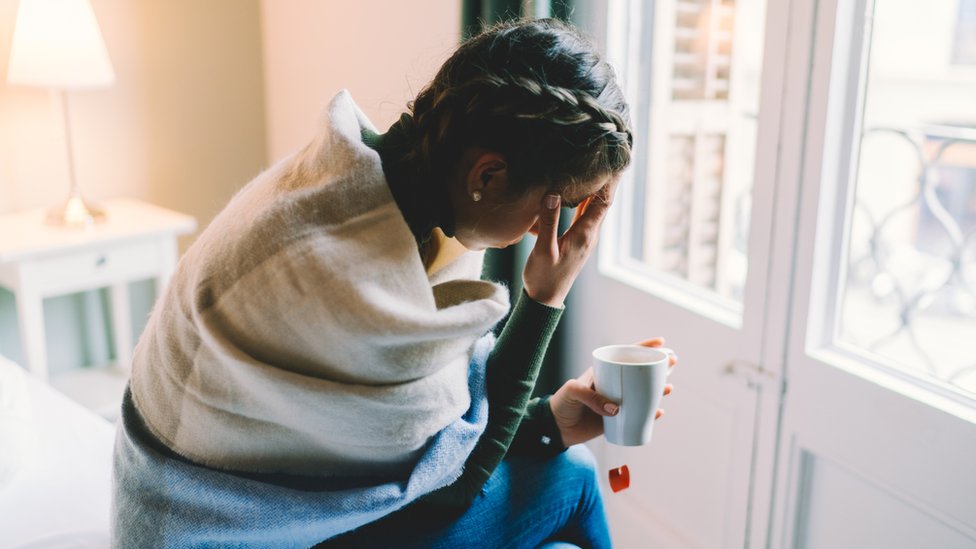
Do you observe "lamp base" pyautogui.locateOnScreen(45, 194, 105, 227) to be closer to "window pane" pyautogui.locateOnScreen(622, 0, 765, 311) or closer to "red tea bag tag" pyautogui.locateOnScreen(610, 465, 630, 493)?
"window pane" pyautogui.locateOnScreen(622, 0, 765, 311)

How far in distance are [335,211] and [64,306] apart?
1.78 m

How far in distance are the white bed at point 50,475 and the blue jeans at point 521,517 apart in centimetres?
31

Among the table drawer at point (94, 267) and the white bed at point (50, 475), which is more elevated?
the table drawer at point (94, 267)

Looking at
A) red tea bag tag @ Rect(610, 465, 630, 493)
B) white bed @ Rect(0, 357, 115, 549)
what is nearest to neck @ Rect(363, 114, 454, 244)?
red tea bag tag @ Rect(610, 465, 630, 493)

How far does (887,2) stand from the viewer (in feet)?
4.03

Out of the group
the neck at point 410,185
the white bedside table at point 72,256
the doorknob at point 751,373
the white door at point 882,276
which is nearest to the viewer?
the neck at point 410,185

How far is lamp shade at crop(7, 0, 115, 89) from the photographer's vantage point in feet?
6.15

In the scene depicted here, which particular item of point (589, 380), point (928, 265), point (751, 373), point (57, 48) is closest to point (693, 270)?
point (751, 373)

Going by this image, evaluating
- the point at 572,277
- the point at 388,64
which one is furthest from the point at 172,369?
the point at 388,64

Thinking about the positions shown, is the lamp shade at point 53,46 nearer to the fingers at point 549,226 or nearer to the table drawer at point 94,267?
the table drawer at point 94,267

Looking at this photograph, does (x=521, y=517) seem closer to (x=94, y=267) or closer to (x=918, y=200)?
(x=918, y=200)

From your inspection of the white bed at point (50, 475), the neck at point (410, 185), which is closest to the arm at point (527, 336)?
the neck at point (410, 185)

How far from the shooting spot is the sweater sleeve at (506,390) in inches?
38.8

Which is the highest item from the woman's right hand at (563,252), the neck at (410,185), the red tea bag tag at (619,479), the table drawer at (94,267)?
the neck at (410,185)
